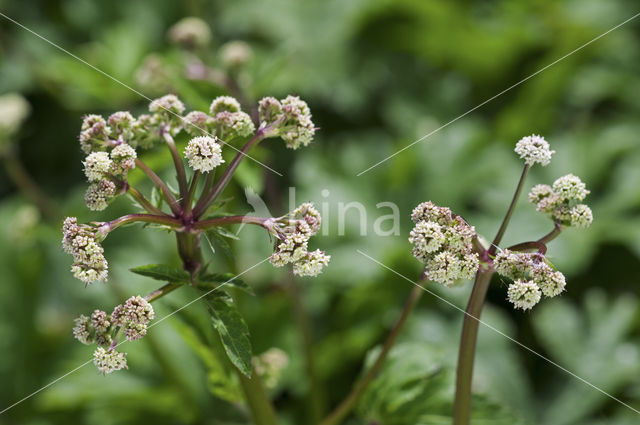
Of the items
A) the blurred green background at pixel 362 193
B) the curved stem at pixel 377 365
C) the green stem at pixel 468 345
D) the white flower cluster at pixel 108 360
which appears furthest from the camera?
the blurred green background at pixel 362 193

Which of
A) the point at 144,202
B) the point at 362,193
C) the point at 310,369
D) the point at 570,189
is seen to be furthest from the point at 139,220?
the point at 362,193

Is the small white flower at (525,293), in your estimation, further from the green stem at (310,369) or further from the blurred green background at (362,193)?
the green stem at (310,369)

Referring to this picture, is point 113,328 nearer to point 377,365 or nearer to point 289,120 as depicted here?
point 289,120

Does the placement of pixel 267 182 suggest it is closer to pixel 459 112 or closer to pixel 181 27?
pixel 181 27

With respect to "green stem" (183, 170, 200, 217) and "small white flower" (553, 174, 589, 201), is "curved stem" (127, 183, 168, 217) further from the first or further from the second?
"small white flower" (553, 174, 589, 201)

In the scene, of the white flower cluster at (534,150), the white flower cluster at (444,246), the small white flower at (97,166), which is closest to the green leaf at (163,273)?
the small white flower at (97,166)

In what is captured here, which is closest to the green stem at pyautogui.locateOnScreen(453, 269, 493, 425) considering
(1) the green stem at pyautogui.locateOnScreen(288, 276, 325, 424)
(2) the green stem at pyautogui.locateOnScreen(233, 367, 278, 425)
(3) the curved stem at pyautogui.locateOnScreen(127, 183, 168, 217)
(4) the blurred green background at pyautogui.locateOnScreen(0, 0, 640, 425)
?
(4) the blurred green background at pyautogui.locateOnScreen(0, 0, 640, 425)
